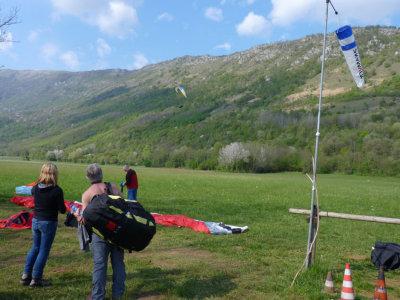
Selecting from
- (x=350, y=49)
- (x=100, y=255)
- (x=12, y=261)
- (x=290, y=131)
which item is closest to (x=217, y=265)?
(x=100, y=255)

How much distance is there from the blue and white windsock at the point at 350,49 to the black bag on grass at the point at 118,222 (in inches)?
205

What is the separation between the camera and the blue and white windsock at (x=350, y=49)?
6.74 meters

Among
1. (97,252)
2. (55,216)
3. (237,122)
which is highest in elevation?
(237,122)

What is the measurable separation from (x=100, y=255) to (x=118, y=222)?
64 cm

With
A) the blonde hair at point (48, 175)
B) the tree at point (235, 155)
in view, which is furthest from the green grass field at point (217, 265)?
the tree at point (235, 155)

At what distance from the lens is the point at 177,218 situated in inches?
445

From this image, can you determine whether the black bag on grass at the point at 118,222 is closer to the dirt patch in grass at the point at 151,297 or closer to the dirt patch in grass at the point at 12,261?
the dirt patch in grass at the point at 151,297

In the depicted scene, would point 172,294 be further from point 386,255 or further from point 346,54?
→ point 346,54

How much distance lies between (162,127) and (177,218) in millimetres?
169384

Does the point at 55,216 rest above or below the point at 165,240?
above

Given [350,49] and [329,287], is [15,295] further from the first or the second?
[350,49]

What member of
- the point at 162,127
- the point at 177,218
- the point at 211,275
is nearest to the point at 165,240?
the point at 177,218

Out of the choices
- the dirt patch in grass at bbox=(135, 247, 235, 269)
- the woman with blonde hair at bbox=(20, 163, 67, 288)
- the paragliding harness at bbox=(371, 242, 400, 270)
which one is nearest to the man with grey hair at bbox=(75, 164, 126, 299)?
the woman with blonde hair at bbox=(20, 163, 67, 288)

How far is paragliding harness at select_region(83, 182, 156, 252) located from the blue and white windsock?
5199mm
